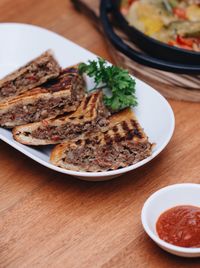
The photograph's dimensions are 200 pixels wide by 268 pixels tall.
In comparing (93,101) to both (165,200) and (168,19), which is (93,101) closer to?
(165,200)

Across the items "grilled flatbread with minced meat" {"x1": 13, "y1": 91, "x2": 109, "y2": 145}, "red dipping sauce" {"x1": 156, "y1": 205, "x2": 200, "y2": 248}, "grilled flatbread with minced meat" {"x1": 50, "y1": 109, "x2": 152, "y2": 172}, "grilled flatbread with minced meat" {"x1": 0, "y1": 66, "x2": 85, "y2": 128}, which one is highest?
"grilled flatbread with minced meat" {"x1": 0, "y1": 66, "x2": 85, "y2": 128}

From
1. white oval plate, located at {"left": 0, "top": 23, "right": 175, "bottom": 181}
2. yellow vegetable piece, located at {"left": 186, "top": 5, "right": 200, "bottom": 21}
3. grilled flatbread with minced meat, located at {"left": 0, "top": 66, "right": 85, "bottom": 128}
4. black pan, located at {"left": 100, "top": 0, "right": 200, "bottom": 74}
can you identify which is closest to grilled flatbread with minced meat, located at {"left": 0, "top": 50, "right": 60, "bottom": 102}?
grilled flatbread with minced meat, located at {"left": 0, "top": 66, "right": 85, "bottom": 128}

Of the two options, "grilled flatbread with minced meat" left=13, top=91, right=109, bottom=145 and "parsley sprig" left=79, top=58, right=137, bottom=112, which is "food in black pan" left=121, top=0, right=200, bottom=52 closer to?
"parsley sprig" left=79, top=58, right=137, bottom=112

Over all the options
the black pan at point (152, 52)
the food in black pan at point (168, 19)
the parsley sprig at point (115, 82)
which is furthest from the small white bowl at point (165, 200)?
the food in black pan at point (168, 19)

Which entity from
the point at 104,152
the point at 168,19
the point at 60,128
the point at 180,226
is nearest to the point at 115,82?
the point at 60,128

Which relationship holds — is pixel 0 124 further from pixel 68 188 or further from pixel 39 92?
pixel 68 188

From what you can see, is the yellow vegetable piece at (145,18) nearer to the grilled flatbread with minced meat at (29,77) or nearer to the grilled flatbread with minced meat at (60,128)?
the grilled flatbread with minced meat at (29,77)
